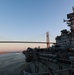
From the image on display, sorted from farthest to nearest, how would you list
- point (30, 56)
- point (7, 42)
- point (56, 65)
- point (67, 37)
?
point (7, 42) → point (67, 37) → point (30, 56) → point (56, 65)

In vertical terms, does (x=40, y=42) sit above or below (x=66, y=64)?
above

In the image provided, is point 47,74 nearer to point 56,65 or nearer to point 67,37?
point 56,65

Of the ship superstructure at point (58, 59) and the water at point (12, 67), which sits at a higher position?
the ship superstructure at point (58, 59)

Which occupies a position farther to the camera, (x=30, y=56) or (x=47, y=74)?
Result: (x=30, y=56)

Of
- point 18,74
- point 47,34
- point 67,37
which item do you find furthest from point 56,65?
point 47,34

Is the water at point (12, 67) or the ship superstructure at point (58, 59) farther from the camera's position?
the water at point (12, 67)

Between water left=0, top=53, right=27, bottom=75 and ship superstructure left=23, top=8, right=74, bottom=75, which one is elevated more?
ship superstructure left=23, top=8, right=74, bottom=75

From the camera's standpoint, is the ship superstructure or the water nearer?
the ship superstructure

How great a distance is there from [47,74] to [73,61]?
143 inches

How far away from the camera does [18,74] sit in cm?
4675

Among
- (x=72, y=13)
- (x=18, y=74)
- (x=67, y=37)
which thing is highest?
(x=72, y=13)

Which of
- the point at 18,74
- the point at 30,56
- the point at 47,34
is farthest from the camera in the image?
the point at 47,34

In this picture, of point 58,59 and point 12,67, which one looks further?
point 12,67

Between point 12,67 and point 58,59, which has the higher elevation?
point 58,59
